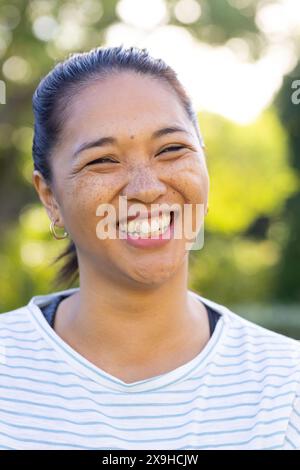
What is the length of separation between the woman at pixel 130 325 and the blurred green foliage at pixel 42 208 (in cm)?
766

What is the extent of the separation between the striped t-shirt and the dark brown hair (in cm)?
57

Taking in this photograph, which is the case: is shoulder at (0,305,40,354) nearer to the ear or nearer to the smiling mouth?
the ear

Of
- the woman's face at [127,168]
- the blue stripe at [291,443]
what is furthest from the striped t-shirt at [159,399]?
the woman's face at [127,168]

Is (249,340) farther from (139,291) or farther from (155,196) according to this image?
(155,196)

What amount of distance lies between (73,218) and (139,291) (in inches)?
10.8

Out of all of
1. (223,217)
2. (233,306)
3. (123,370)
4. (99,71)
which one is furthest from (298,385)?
(223,217)

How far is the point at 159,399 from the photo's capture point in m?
1.95

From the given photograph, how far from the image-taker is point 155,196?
74.8 inches

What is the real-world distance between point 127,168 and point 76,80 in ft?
1.18

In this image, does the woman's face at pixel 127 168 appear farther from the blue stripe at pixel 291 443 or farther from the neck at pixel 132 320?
the blue stripe at pixel 291 443

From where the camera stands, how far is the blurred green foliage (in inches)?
448

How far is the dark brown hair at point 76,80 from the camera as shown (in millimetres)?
2115
